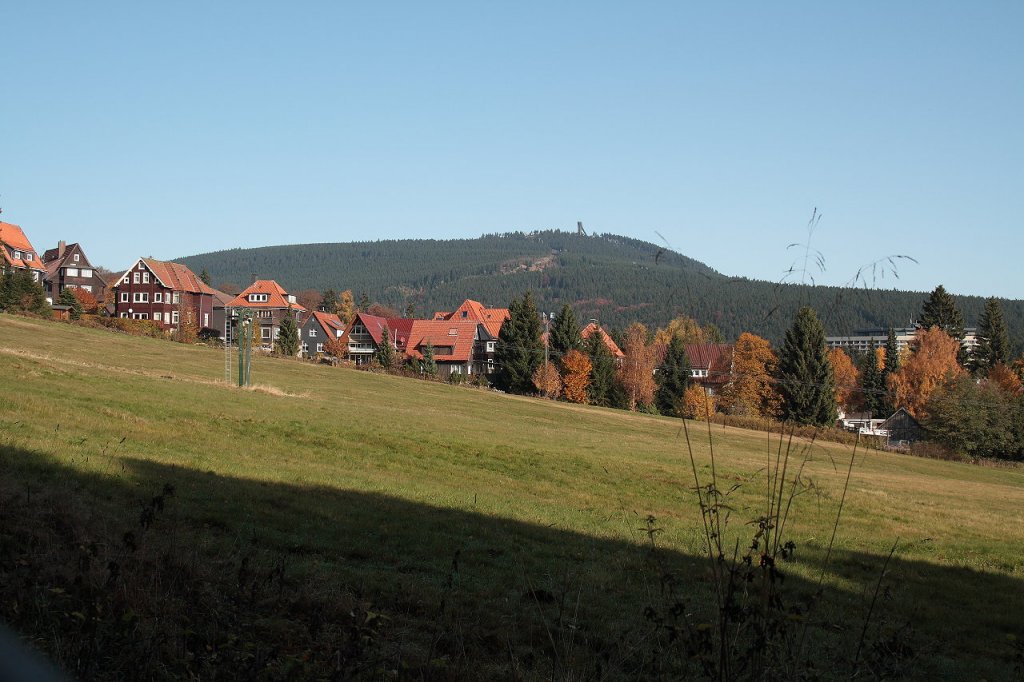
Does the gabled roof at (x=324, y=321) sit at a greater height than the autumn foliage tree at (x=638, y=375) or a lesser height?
greater

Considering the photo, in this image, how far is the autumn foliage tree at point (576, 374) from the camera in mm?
85500

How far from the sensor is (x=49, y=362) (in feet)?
107

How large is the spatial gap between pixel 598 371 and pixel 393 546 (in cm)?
A: 7661

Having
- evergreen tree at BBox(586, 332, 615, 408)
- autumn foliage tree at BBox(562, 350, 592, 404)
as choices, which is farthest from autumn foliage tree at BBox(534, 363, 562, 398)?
evergreen tree at BBox(586, 332, 615, 408)

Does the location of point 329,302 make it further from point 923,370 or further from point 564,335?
point 923,370

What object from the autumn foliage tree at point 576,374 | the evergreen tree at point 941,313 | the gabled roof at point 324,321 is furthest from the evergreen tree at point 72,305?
the evergreen tree at point 941,313

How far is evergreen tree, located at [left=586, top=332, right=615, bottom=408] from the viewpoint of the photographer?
87.2 meters

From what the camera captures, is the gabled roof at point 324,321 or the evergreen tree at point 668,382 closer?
the evergreen tree at point 668,382

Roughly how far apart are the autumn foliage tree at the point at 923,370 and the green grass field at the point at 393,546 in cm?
5587

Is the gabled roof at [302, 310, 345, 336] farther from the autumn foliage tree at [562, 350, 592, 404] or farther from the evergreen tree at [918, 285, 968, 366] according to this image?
the evergreen tree at [918, 285, 968, 366]

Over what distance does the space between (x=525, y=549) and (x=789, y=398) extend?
73.0 m

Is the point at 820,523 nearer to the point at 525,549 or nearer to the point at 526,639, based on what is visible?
the point at 525,549

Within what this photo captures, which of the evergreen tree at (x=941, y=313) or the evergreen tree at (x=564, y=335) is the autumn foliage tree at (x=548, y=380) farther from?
the evergreen tree at (x=941, y=313)

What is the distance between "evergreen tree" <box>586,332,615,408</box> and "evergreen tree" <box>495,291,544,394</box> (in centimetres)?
520
